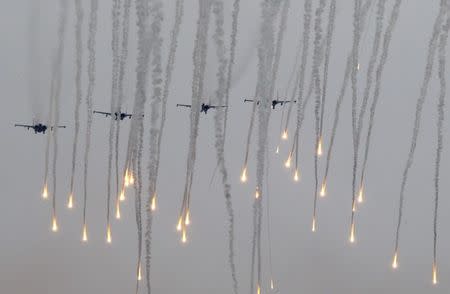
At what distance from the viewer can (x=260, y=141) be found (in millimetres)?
26953

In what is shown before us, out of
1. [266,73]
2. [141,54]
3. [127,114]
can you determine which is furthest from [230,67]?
[127,114]

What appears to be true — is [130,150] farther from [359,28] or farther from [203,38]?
[359,28]

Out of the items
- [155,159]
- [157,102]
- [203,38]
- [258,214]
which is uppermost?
[203,38]

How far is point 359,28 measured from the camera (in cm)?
2703

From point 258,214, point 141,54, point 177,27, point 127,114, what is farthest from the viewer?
point 127,114

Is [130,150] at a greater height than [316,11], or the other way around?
[316,11]

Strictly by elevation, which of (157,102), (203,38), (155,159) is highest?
(203,38)

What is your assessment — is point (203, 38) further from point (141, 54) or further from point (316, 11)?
point (316, 11)

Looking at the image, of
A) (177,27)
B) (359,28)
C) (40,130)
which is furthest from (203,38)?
(40,130)

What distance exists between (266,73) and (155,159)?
4.56 m

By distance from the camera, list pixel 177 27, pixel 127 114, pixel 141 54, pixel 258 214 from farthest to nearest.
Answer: pixel 127 114 → pixel 258 214 → pixel 177 27 → pixel 141 54

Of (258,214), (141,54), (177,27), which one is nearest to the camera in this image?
(141,54)

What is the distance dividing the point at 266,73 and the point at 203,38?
2252mm

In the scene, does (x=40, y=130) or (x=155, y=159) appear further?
(x=40, y=130)
